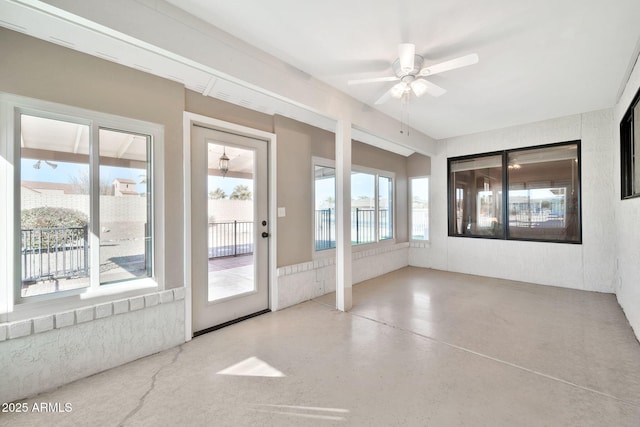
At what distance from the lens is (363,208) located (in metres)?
5.34

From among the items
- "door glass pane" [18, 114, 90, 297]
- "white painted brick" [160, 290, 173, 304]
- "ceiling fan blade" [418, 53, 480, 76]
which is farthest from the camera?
"white painted brick" [160, 290, 173, 304]

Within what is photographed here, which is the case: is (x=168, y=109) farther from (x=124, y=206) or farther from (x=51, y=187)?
(x=51, y=187)

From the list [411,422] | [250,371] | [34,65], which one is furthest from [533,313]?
[34,65]

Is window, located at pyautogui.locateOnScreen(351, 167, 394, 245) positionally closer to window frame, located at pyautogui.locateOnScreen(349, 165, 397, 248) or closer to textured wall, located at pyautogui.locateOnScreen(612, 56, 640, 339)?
window frame, located at pyautogui.locateOnScreen(349, 165, 397, 248)

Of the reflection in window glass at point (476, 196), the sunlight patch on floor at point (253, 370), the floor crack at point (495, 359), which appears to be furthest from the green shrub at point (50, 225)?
the reflection in window glass at point (476, 196)

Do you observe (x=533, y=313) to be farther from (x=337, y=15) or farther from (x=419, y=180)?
(x=337, y=15)

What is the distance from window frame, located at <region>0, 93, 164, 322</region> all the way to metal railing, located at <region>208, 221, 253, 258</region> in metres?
0.55

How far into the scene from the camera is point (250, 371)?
223 centimetres

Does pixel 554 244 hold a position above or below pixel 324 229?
below

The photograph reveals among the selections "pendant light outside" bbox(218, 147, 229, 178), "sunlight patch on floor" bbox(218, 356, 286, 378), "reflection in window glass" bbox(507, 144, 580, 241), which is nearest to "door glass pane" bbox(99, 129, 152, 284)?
"pendant light outside" bbox(218, 147, 229, 178)

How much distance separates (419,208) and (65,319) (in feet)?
19.5

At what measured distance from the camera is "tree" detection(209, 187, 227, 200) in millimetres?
3029

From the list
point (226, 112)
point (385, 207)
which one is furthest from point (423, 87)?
point (385, 207)

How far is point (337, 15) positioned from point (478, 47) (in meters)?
1.37
